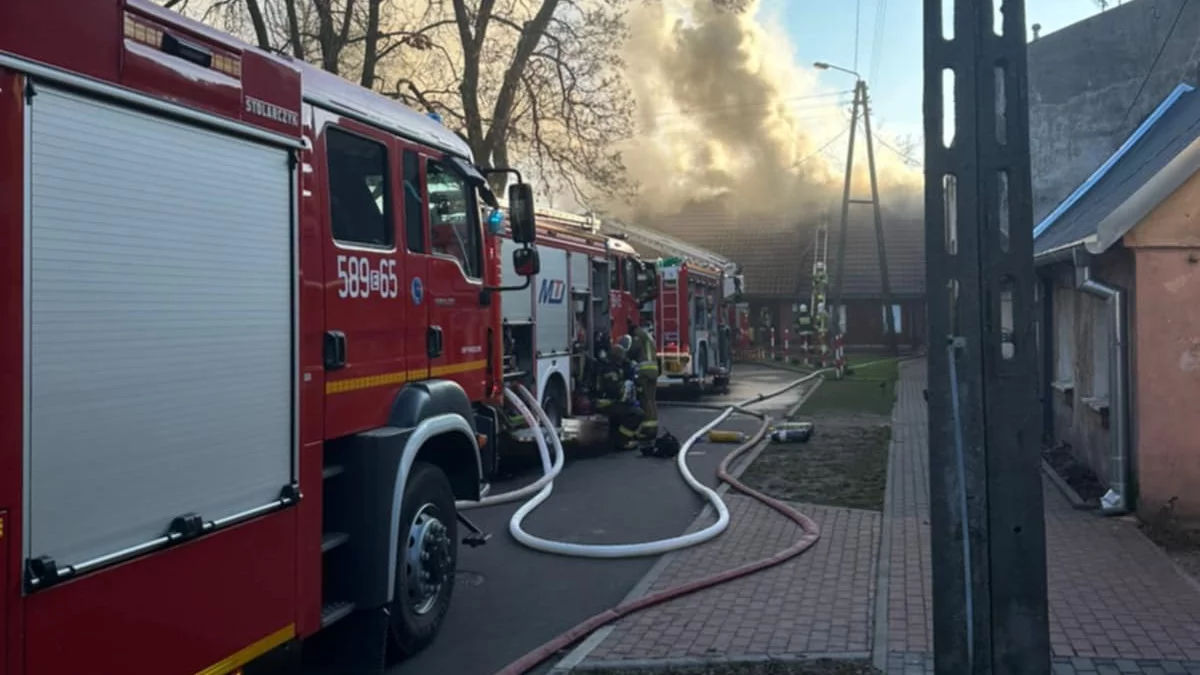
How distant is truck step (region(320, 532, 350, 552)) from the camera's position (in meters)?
4.41

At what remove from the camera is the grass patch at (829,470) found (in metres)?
9.52

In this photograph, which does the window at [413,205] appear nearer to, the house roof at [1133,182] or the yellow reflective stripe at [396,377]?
the yellow reflective stripe at [396,377]

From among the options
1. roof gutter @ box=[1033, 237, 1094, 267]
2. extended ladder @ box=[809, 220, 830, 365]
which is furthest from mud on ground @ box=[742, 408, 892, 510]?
extended ladder @ box=[809, 220, 830, 365]

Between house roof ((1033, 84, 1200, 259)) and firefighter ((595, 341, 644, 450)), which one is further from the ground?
house roof ((1033, 84, 1200, 259))

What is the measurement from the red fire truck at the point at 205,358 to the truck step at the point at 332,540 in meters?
0.02

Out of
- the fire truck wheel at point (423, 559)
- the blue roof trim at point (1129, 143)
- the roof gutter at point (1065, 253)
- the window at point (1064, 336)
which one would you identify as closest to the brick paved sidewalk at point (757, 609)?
the fire truck wheel at point (423, 559)

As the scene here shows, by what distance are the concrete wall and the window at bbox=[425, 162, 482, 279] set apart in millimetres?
13709

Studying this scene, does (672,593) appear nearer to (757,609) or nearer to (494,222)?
(757,609)

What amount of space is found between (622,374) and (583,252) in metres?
1.58

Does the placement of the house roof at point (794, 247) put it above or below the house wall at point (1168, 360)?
above

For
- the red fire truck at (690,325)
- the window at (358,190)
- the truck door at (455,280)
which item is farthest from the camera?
the red fire truck at (690,325)

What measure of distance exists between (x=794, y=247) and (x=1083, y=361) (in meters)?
31.8

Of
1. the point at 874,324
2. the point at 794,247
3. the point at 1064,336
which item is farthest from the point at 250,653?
the point at 794,247

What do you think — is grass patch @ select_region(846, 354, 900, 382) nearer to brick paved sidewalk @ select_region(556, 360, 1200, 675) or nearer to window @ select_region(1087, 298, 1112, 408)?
window @ select_region(1087, 298, 1112, 408)
